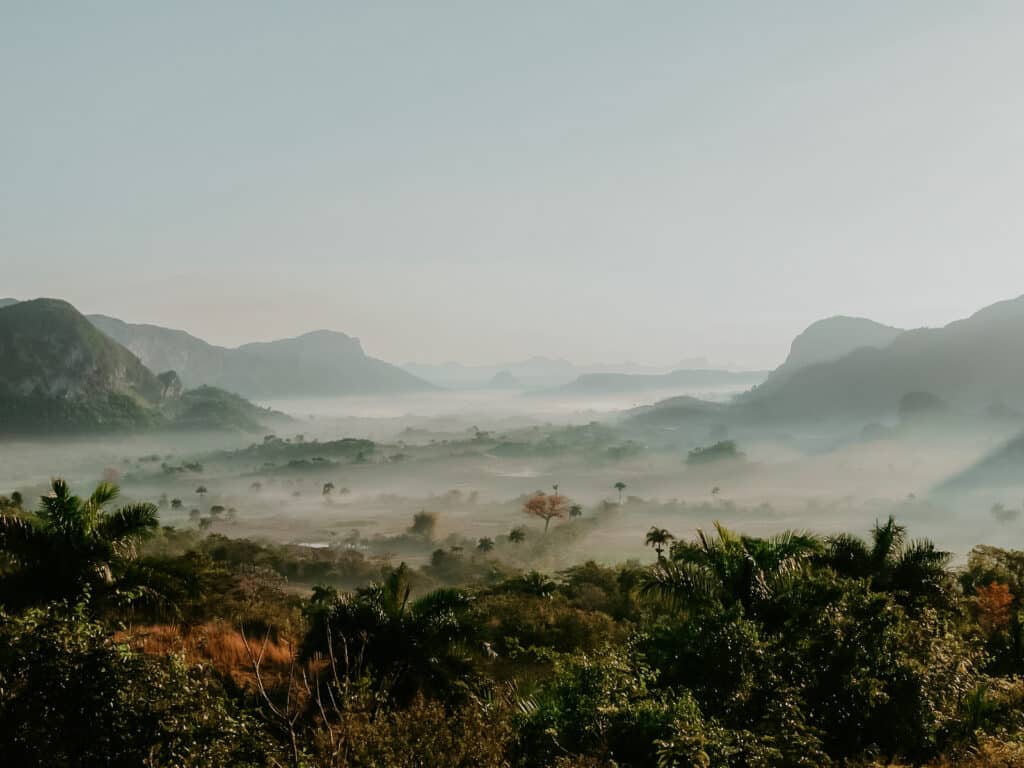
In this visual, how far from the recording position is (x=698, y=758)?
28.8 feet

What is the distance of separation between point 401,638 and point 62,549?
8243 millimetres

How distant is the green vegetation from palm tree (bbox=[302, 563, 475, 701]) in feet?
0.16

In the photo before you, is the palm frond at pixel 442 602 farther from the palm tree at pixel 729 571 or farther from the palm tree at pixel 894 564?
the palm tree at pixel 894 564

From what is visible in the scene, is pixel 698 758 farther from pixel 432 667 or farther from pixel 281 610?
pixel 281 610

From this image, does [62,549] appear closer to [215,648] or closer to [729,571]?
[215,648]

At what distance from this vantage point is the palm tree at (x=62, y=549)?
14.5 metres

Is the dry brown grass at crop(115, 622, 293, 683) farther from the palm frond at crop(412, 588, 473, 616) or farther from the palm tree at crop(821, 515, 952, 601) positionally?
the palm tree at crop(821, 515, 952, 601)

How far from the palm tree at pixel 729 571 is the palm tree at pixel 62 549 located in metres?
12.8

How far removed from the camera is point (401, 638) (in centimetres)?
1465

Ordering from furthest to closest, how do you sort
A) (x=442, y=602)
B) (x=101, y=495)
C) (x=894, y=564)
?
(x=894, y=564)
(x=101, y=495)
(x=442, y=602)

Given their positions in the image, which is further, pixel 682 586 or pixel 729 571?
pixel 682 586

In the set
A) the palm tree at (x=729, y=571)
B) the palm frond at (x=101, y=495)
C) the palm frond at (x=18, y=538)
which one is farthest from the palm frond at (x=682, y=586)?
the palm frond at (x=18, y=538)

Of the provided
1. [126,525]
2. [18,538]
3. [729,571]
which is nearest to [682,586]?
[729,571]

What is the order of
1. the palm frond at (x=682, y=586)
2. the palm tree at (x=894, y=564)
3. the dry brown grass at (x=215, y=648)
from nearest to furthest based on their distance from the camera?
the dry brown grass at (x=215, y=648), the palm frond at (x=682, y=586), the palm tree at (x=894, y=564)
